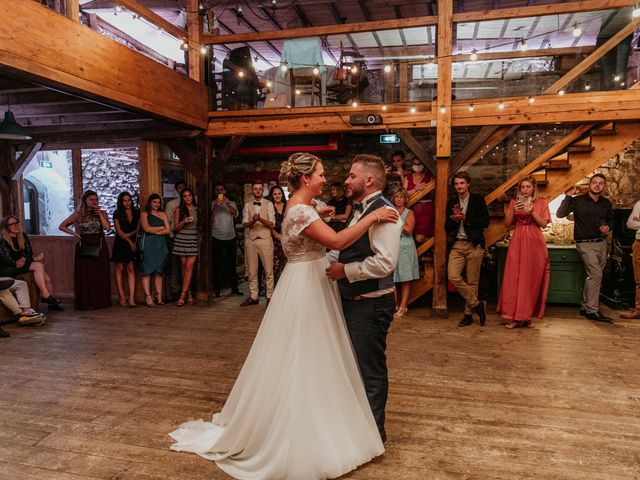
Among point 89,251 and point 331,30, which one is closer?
point 331,30

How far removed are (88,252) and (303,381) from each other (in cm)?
510

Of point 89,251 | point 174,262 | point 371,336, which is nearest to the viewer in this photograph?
point 371,336

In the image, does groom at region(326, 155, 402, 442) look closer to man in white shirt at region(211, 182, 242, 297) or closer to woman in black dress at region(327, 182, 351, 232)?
woman in black dress at region(327, 182, 351, 232)

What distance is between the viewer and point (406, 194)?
5871 millimetres

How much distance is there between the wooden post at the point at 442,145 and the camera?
5559 millimetres

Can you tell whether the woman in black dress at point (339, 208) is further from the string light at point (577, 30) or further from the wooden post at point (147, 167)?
the string light at point (577, 30)

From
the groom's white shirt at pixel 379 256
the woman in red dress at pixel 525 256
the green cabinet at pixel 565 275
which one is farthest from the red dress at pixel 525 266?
the groom's white shirt at pixel 379 256

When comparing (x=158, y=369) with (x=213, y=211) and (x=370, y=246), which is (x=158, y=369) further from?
(x=213, y=211)

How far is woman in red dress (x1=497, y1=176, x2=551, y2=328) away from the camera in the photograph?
17.2 feet

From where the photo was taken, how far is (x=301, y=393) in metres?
2.26

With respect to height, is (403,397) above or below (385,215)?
below

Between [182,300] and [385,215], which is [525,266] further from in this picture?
[182,300]

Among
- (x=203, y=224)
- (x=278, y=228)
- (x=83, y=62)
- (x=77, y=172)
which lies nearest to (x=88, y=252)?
(x=203, y=224)

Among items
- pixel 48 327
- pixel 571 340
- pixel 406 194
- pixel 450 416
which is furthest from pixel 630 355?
pixel 48 327
